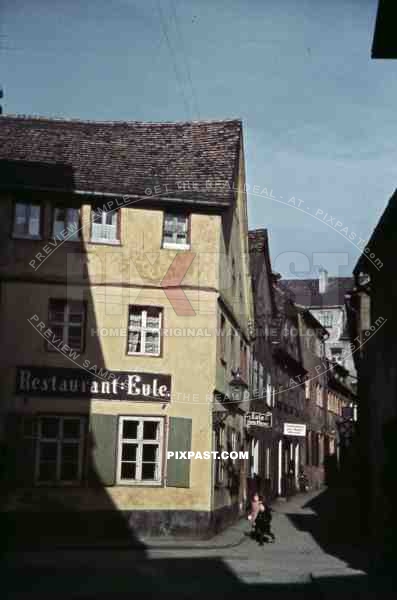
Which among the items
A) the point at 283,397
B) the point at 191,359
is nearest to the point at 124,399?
the point at 191,359

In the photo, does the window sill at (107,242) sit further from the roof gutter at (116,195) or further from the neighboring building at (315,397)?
Result: the neighboring building at (315,397)

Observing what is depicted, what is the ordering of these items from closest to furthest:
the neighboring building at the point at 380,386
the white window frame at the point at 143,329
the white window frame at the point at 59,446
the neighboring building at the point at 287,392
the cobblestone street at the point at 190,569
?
the cobblestone street at the point at 190,569 < the neighboring building at the point at 380,386 < the white window frame at the point at 59,446 < the white window frame at the point at 143,329 < the neighboring building at the point at 287,392

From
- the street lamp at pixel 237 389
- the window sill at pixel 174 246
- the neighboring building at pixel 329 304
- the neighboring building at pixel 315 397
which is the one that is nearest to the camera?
the window sill at pixel 174 246

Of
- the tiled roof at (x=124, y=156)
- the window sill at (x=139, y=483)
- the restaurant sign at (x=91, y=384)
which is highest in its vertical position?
the tiled roof at (x=124, y=156)

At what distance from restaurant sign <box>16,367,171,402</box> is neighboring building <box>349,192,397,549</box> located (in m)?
5.07

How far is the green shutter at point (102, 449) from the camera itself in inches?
803

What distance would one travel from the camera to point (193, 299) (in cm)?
2183

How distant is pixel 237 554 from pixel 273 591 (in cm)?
521

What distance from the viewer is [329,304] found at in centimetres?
7681

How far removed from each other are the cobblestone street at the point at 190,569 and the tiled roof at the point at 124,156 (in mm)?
8534

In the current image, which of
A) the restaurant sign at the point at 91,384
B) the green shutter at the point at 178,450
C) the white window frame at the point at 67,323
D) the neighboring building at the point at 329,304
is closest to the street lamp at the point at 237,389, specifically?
the green shutter at the point at 178,450

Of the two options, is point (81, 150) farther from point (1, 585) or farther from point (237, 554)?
point (1, 585)

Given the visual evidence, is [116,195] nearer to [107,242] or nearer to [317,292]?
[107,242]

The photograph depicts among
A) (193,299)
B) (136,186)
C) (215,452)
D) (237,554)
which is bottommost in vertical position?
(237,554)
